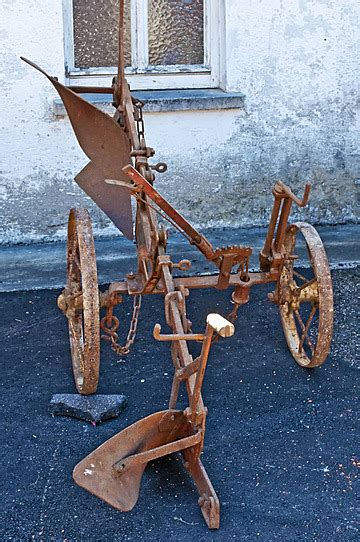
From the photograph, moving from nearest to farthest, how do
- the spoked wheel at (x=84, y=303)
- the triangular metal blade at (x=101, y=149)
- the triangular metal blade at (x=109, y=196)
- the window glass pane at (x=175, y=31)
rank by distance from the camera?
the spoked wheel at (x=84, y=303) < the triangular metal blade at (x=101, y=149) < the triangular metal blade at (x=109, y=196) < the window glass pane at (x=175, y=31)

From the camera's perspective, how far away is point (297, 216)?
6324mm

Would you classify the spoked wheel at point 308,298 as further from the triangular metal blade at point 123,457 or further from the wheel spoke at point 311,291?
the triangular metal blade at point 123,457

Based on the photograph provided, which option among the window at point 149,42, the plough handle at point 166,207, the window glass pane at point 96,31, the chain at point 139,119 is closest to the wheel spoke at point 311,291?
the plough handle at point 166,207

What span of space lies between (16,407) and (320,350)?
142 cm

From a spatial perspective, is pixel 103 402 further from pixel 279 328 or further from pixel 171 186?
pixel 171 186

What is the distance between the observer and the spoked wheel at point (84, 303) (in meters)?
3.27

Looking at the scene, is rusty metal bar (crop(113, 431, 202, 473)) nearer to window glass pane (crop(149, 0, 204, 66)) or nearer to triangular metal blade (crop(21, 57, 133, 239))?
triangular metal blade (crop(21, 57, 133, 239))

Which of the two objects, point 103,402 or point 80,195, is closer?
point 103,402

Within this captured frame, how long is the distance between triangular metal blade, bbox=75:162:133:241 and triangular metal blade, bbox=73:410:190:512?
1.21 metres

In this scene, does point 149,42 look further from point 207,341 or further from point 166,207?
point 207,341

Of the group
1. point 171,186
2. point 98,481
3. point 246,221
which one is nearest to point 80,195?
point 171,186

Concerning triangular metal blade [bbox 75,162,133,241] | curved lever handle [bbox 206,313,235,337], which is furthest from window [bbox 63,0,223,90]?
curved lever handle [bbox 206,313,235,337]

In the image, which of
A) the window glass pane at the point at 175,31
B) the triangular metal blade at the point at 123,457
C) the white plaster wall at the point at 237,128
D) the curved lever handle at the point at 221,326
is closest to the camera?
the curved lever handle at the point at 221,326

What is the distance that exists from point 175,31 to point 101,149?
2.50 m
